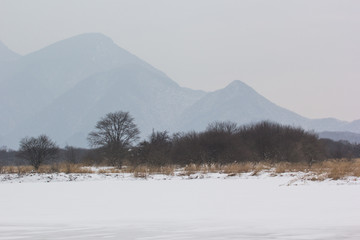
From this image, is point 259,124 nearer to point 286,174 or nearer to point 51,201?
point 286,174

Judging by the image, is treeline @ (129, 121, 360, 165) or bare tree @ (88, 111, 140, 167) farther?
bare tree @ (88, 111, 140, 167)

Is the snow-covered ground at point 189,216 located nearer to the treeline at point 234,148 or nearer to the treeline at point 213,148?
the treeline at point 213,148

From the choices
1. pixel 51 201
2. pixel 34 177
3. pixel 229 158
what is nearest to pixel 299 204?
pixel 51 201

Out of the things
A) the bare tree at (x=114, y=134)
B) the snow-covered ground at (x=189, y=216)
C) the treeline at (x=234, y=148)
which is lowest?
the snow-covered ground at (x=189, y=216)

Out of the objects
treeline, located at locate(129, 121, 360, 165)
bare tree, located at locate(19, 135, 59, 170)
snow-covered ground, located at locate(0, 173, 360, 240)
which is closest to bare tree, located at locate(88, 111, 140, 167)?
treeline, located at locate(129, 121, 360, 165)

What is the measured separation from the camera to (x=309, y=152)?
4616 cm

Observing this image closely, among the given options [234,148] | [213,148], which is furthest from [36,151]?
[234,148]

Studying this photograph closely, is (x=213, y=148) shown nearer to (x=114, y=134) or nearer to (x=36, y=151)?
(x=36, y=151)

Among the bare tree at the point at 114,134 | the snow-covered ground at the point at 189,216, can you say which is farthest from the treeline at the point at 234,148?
the snow-covered ground at the point at 189,216

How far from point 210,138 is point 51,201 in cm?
2955

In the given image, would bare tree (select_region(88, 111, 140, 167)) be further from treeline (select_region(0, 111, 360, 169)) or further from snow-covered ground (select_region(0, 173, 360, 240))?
snow-covered ground (select_region(0, 173, 360, 240))

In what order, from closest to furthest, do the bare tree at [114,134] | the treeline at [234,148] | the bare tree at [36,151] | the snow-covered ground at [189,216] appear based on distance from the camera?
the snow-covered ground at [189,216] → the treeline at [234,148] → the bare tree at [36,151] → the bare tree at [114,134]

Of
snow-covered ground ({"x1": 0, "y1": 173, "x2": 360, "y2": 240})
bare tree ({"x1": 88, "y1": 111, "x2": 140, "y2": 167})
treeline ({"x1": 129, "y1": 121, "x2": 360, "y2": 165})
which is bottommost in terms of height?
snow-covered ground ({"x1": 0, "y1": 173, "x2": 360, "y2": 240})

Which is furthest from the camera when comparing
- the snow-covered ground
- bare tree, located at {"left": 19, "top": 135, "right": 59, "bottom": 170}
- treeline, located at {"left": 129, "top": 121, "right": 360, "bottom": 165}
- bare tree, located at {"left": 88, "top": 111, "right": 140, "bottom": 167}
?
bare tree, located at {"left": 88, "top": 111, "right": 140, "bottom": 167}
